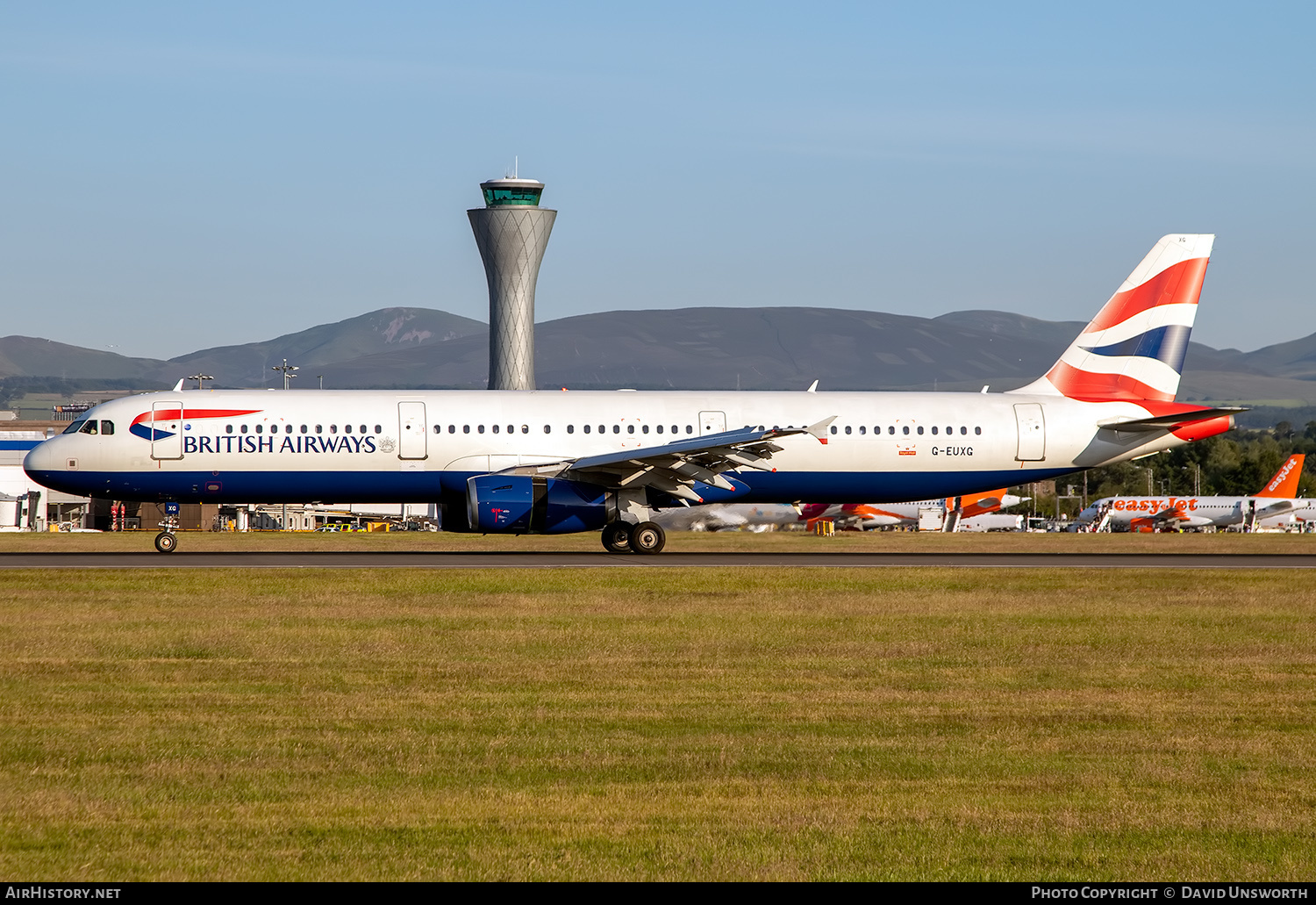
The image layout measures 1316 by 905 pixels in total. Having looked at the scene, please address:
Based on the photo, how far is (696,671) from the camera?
51.9 feet

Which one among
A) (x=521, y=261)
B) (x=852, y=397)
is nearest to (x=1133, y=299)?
(x=852, y=397)

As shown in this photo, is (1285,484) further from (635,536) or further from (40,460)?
(40,460)

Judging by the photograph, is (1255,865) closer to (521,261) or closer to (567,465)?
(567,465)

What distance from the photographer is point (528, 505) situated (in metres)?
32.3

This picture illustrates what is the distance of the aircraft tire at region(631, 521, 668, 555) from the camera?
34.9m

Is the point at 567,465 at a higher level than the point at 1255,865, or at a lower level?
higher

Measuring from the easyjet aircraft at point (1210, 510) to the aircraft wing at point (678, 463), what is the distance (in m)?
68.1

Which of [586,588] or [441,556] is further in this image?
[441,556]

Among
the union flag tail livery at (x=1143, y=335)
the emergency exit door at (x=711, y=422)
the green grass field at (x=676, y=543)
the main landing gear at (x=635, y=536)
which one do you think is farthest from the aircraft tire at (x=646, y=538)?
the union flag tail livery at (x=1143, y=335)

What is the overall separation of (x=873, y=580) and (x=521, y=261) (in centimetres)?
15632

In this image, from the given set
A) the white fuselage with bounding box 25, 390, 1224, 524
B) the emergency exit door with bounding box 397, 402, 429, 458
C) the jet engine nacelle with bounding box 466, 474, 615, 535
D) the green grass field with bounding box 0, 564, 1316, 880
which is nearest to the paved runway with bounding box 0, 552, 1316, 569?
the jet engine nacelle with bounding box 466, 474, 615, 535

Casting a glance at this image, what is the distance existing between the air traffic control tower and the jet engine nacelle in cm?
14370

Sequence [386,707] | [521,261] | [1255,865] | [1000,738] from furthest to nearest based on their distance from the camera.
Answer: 1. [521,261]
2. [386,707]
3. [1000,738]
4. [1255,865]

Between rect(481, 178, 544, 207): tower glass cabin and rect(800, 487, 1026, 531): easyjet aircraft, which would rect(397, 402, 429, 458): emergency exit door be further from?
rect(481, 178, 544, 207): tower glass cabin
